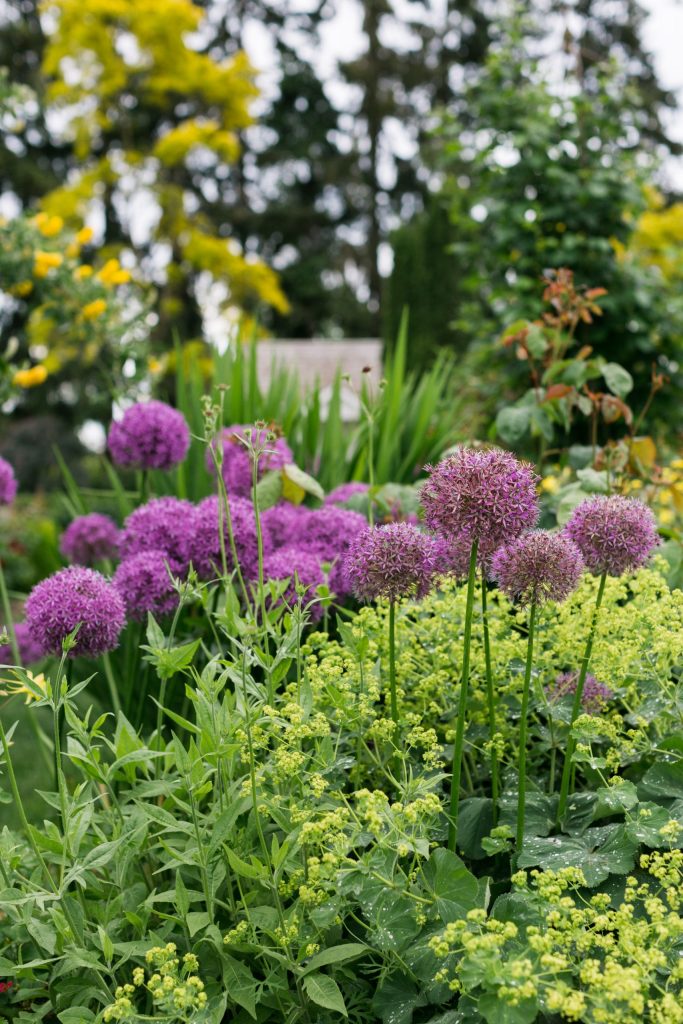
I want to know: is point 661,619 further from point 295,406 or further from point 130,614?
point 295,406

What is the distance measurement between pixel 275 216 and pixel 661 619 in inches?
859

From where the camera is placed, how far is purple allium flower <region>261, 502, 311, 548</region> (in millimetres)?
2477

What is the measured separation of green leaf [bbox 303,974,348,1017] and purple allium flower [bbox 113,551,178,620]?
0.93 m

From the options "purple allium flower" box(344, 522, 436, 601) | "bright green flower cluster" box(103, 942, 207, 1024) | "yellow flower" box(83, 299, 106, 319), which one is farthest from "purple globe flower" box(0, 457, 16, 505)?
"bright green flower cluster" box(103, 942, 207, 1024)

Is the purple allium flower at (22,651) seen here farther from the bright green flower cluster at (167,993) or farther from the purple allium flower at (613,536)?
the purple allium flower at (613,536)

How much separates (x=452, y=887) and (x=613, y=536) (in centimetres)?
60

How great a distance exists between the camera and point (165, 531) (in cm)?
228

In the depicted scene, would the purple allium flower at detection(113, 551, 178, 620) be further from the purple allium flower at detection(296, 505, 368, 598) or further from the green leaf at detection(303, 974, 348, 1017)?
the green leaf at detection(303, 974, 348, 1017)

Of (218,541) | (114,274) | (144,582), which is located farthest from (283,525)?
(114,274)

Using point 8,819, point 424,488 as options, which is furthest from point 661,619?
point 8,819

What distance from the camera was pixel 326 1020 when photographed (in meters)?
1.54

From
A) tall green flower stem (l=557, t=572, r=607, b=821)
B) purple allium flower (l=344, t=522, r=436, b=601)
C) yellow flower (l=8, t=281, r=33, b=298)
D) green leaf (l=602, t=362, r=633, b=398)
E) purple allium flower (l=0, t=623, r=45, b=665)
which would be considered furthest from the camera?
yellow flower (l=8, t=281, r=33, b=298)

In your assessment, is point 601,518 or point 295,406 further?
point 295,406

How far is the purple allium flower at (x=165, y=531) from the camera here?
2.24m
